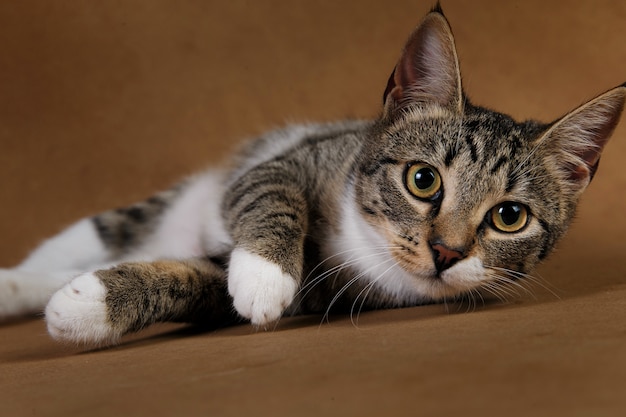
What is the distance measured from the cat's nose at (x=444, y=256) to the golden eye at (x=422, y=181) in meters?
0.13

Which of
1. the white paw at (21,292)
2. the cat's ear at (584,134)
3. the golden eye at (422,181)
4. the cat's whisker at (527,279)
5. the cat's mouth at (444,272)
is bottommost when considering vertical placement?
the cat's whisker at (527,279)

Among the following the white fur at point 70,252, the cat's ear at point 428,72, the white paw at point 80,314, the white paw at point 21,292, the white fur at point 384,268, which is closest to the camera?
the white paw at point 80,314

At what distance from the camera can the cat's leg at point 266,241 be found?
5.24ft

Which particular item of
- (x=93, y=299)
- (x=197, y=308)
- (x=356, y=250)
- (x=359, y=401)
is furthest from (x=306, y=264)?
(x=359, y=401)

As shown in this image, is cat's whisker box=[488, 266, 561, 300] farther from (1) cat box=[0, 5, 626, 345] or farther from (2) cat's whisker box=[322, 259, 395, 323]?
(2) cat's whisker box=[322, 259, 395, 323]

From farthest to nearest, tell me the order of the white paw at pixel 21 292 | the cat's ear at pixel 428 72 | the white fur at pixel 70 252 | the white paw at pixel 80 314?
the white fur at pixel 70 252, the white paw at pixel 21 292, the cat's ear at pixel 428 72, the white paw at pixel 80 314

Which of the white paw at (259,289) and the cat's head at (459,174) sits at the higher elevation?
the cat's head at (459,174)

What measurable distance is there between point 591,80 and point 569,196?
3.76 feet

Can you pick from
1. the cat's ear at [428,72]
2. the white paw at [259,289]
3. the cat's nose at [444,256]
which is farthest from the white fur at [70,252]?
the cat's nose at [444,256]

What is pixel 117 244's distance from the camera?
252 cm

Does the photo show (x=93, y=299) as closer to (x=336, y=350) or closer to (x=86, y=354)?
(x=86, y=354)

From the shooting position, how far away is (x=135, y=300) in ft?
5.34

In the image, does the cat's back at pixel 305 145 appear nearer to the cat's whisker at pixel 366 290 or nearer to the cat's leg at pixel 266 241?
the cat's leg at pixel 266 241

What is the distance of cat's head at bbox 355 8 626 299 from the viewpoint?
1.65 metres
